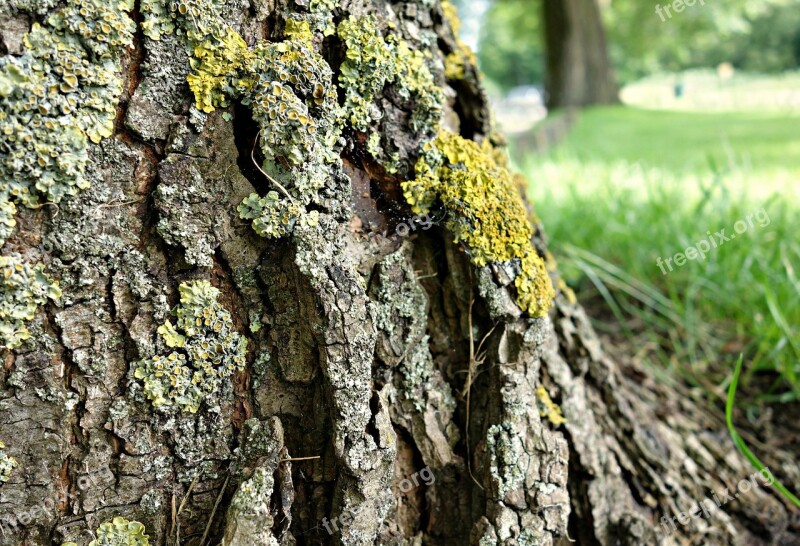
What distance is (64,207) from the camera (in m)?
0.91

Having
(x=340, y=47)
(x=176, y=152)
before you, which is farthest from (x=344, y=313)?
(x=340, y=47)

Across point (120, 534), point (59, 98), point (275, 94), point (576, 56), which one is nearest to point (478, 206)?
point (275, 94)

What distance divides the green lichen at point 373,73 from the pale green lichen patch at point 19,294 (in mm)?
583

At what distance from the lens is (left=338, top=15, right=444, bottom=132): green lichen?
1.07 metres

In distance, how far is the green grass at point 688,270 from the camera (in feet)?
6.42

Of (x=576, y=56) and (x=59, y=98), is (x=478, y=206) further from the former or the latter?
(x=576, y=56)

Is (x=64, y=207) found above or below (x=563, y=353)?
above

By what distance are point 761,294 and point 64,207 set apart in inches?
84.7

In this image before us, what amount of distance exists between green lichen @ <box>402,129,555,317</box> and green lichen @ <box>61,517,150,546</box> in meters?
0.76

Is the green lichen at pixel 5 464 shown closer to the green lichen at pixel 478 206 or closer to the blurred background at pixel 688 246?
the green lichen at pixel 478 206

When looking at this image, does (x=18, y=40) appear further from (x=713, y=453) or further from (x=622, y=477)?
(x=713, y=453)

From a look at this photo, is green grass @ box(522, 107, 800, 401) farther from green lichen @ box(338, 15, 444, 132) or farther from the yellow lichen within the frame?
green lichen @ box(338, 15, 444, 132)

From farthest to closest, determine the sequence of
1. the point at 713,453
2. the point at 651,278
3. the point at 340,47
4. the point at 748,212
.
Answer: the point at 748,212 → the point at 651,278 → the point at 713,453 → the point at 340,47

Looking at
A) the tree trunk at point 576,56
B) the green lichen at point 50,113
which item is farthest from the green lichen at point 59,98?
the tree trunk at point 576,56
